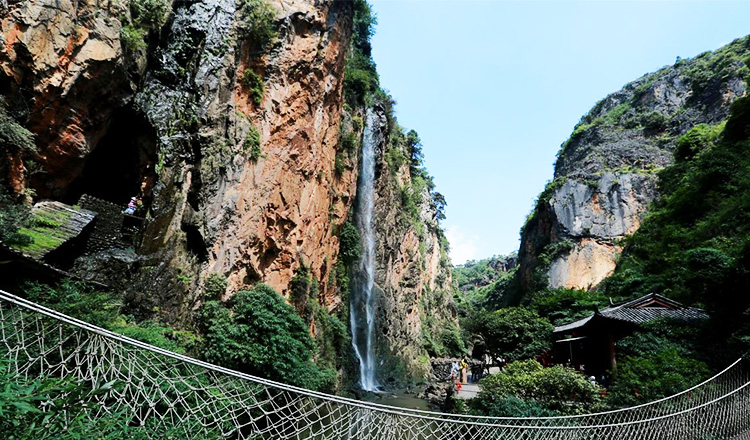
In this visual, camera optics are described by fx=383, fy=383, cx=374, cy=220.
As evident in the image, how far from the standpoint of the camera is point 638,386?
6.12 m

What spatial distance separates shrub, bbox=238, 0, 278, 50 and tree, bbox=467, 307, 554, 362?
11.5 m

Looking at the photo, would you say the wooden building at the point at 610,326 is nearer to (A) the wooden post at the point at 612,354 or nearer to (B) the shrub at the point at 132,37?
(A) the wooden post at the point at 612,354

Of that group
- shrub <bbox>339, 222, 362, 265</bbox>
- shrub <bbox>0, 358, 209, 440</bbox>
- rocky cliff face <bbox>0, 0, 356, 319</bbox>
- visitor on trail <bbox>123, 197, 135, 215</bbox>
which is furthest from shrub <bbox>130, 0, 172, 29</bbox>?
shrub <bbox>0, 358, 209, 440</bbox>

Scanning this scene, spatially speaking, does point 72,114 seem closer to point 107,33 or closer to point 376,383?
point 107,33

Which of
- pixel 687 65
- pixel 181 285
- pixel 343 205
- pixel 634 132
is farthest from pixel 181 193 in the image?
pixel 687 65

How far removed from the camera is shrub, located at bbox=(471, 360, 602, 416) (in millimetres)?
6855

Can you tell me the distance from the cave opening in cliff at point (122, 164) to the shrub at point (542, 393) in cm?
798

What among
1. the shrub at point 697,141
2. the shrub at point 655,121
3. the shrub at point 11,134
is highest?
the shrub at point 655,121

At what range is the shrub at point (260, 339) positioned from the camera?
6.86 m

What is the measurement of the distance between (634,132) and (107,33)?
3253 centimetres

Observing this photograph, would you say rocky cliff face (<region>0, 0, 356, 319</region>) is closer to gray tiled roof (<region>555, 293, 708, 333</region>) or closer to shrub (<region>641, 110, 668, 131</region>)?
gray tiled roof (<region>555, 293, 708, 333</region>)

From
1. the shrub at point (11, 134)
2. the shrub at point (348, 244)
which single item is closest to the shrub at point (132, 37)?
the shrub at point (11, 134)

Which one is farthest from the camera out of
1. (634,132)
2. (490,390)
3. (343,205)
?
(634,132)

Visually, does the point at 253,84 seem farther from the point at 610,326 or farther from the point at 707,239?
the point at 707,239
